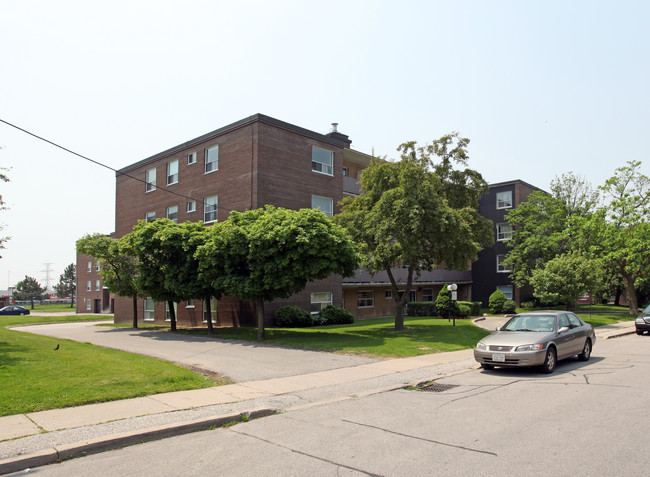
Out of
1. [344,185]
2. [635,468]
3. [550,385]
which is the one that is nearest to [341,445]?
[635,468]

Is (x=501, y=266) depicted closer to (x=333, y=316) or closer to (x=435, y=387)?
(x=333, y=316)

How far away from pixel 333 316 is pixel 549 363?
54.0ft

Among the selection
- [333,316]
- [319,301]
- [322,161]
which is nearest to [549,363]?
[333,316]

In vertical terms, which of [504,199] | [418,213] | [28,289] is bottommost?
[28,289]

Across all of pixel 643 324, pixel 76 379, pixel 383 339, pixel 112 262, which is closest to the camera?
pixel 76 379

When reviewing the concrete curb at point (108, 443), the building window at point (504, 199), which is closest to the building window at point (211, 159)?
the concrete curb at point (108, 443)

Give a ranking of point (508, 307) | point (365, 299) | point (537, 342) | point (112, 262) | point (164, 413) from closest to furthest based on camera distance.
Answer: point (164, 413) → point (537, 342) → point (112, 262) → point (365, 299) → point (508, 307)

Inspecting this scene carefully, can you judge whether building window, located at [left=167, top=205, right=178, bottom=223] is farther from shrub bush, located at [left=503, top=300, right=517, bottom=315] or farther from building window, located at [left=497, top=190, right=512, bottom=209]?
building window, located at [left=497, top=190, right=512, bottom=209]

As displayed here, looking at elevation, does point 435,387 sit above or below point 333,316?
above

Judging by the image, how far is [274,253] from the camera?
18.0 meters

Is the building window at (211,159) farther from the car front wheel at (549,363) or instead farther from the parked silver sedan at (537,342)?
the car front wheel at (549,363)

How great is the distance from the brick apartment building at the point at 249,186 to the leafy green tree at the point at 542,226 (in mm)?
10640

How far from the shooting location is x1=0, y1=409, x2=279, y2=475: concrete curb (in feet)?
18.2

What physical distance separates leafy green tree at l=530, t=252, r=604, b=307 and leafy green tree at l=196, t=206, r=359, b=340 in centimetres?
1516
